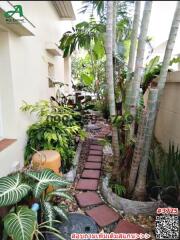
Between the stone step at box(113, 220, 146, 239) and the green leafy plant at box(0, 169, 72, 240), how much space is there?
65 cm

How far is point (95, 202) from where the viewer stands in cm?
284

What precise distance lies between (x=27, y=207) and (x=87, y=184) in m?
1.46

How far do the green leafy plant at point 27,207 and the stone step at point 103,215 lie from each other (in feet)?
1.47

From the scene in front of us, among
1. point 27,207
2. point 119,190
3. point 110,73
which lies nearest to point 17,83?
point 110,73

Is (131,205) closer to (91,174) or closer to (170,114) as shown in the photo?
(91,174)

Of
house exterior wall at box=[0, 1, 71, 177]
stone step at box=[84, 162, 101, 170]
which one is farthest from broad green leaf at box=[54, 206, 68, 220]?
stone step at box=[84, 162, 101, 170]

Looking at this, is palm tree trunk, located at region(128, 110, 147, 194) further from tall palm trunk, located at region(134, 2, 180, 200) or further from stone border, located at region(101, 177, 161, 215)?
stone border, located at region(101, 177, 161, 215)

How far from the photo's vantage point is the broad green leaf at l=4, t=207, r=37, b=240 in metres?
1.65

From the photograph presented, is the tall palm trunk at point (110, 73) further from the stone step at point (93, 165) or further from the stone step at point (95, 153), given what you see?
the stone step at point (95, 153)

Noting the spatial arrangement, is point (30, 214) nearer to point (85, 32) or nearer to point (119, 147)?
point (119, 147)

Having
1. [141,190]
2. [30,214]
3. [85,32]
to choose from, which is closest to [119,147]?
[141,190]

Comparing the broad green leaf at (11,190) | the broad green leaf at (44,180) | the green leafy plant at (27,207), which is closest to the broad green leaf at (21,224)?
the green leafy plant at (27,207)

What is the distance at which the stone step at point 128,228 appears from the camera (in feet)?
7.61

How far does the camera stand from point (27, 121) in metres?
3.73
